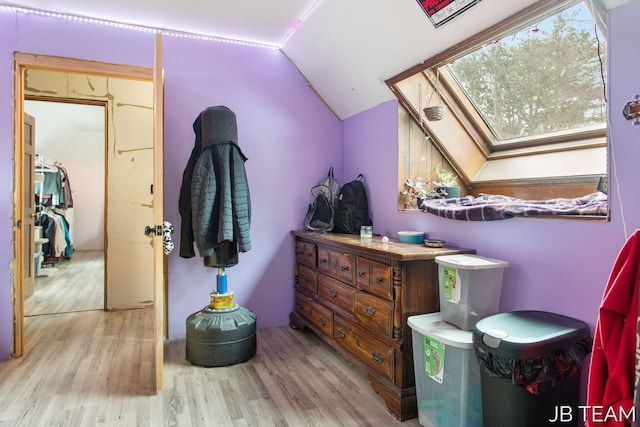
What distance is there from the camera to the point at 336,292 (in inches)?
104

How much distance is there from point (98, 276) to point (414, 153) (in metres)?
4.74

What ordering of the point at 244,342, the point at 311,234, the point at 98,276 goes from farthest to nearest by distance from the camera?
1. the point at 98,276
2. the point at 311,234
3. the point at 244,342

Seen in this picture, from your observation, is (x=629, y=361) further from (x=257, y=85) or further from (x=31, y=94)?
(x=31, y=94)

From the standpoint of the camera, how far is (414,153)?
9.21 feet

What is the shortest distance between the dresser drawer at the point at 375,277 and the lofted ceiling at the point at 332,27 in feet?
4.14

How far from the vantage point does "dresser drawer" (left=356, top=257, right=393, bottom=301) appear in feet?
6.77

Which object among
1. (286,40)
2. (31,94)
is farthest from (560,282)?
(31,94)

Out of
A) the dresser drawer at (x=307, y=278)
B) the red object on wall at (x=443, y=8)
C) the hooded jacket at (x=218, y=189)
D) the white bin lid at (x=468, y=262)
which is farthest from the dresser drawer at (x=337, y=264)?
the red object on wall at (x=443, y=8)

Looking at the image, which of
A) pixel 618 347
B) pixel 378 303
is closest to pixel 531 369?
pixel 618 347

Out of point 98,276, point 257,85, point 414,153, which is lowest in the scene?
point 98,276

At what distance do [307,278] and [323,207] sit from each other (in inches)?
22.6

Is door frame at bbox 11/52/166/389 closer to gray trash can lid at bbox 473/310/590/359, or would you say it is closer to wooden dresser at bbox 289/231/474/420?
wooden dresser at bbox 289/231/474/420

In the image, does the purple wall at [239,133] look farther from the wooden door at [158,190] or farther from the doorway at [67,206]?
the doorway at [67,206]

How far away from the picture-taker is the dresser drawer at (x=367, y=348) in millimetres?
2048
